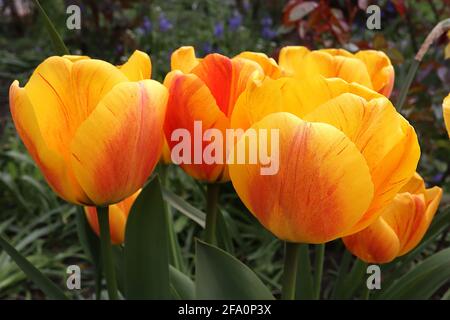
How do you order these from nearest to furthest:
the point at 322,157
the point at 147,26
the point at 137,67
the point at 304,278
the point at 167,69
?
the point at 322,157
the point at 137,67
the point at 304,278
the point at 167,69
the point at 147,26

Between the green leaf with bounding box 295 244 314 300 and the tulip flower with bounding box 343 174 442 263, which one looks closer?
the tulip flower with bounding box 343 174 442 263

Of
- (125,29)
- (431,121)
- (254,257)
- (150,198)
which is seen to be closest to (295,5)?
(431,121)

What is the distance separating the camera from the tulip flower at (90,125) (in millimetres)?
585

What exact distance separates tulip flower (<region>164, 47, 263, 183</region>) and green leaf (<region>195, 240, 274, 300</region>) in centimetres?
9

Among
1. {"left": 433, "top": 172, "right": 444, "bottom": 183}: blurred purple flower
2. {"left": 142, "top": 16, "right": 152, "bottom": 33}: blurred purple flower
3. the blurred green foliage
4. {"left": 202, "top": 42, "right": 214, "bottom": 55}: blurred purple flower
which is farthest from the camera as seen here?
{"left": 142, "top": 16, "right": 152, "bottom": 33}: blurred purple flower

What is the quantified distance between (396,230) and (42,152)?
0.41 metres

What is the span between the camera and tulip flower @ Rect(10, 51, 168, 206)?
1.92 feet

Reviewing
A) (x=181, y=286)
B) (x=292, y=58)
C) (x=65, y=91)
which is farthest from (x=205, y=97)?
(x=181, y=286)

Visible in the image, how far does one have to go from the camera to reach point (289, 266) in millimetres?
626

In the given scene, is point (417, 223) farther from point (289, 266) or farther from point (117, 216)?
point (117, 216)

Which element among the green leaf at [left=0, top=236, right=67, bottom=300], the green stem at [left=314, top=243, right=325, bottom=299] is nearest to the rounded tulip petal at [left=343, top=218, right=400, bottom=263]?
the green stem at [left=314, top=243, right=325, bottom=299]

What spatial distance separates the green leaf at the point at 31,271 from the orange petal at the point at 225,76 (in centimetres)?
30

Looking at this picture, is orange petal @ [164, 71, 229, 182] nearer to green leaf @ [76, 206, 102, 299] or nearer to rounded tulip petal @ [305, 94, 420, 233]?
rounded tulip petal @ [305, 94, 420, 233]
